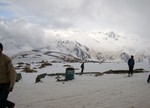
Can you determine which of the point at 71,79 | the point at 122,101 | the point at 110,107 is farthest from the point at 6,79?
the point at 71,79

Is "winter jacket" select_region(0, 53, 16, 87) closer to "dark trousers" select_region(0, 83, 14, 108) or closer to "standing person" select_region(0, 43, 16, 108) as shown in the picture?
"standing person" select_region(0, 43, 16, 108)

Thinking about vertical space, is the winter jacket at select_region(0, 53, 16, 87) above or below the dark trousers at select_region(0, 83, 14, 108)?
above

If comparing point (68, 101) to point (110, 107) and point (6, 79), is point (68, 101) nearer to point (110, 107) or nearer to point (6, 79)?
point (110, 107)

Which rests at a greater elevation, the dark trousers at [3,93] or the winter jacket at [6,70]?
the winter jacket at [6,70]

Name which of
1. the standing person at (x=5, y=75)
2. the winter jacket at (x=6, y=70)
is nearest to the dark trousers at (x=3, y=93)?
the standing person at (x=5, y=75)

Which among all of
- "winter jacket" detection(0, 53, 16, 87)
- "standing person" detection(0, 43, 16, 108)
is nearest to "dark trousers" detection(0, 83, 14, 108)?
"standing person" detection(0, 43, 16, 108)

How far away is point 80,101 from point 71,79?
14.4m

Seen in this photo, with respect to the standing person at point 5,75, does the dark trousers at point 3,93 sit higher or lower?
lower

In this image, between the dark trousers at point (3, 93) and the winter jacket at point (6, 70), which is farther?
the winter jacket at point (6, 70)

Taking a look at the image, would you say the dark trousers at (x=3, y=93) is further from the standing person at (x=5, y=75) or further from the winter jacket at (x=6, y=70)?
the winter jacket at (x=6, y=70)

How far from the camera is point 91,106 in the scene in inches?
453

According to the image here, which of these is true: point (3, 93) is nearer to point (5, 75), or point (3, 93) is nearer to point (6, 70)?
point (5, 75)

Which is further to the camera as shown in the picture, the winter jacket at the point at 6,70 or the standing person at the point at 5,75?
the winter jacket at the point at 6,70

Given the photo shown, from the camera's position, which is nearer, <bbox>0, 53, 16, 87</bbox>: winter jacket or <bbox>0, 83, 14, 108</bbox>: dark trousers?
<bbox>0, 83, 14, 108</bbox>: dark trousers
